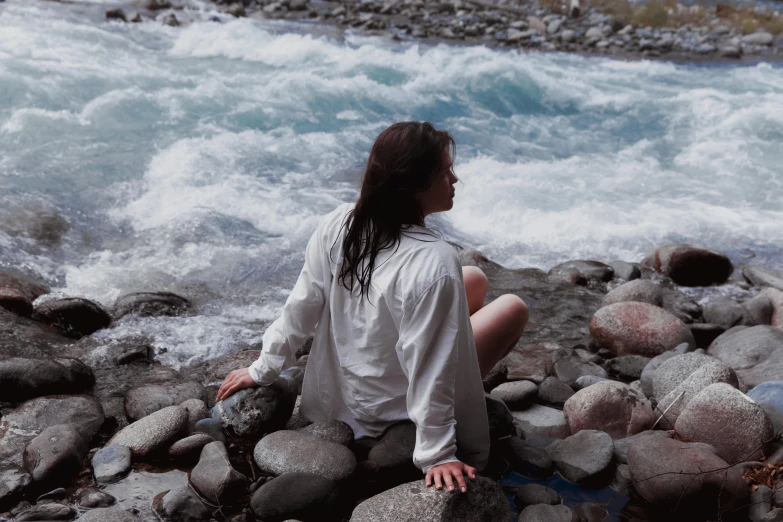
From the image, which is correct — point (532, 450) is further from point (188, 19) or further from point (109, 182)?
point (188, 19)

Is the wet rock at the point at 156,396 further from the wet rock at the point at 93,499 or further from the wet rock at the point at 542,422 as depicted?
the wet rock at the point at 542,422

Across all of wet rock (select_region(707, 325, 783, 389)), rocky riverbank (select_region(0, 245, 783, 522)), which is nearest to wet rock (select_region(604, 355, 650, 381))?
rocky riverbank (select_region(0, 245, 783, 522))

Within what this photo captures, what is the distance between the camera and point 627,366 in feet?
13.7

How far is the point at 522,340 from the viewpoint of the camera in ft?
15.5

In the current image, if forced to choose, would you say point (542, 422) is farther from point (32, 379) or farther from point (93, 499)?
point (32, 379)

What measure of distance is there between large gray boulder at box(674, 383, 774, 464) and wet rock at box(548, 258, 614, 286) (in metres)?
2.67

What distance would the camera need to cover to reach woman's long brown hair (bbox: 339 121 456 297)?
7.79 ft

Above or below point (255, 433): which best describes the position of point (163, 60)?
above

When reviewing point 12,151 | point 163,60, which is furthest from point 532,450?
point 163,60

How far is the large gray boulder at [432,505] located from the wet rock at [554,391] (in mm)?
1247

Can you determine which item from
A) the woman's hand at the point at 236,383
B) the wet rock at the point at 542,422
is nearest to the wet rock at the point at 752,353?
the wet rock at the point at 542,422

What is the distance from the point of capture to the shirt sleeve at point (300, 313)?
8.74 ft

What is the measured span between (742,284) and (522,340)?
2.41 m

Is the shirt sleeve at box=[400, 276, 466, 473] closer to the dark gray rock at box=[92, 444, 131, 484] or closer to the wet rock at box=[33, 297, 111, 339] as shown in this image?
the dark gray rock at box=[92, 444, 131, 484]
